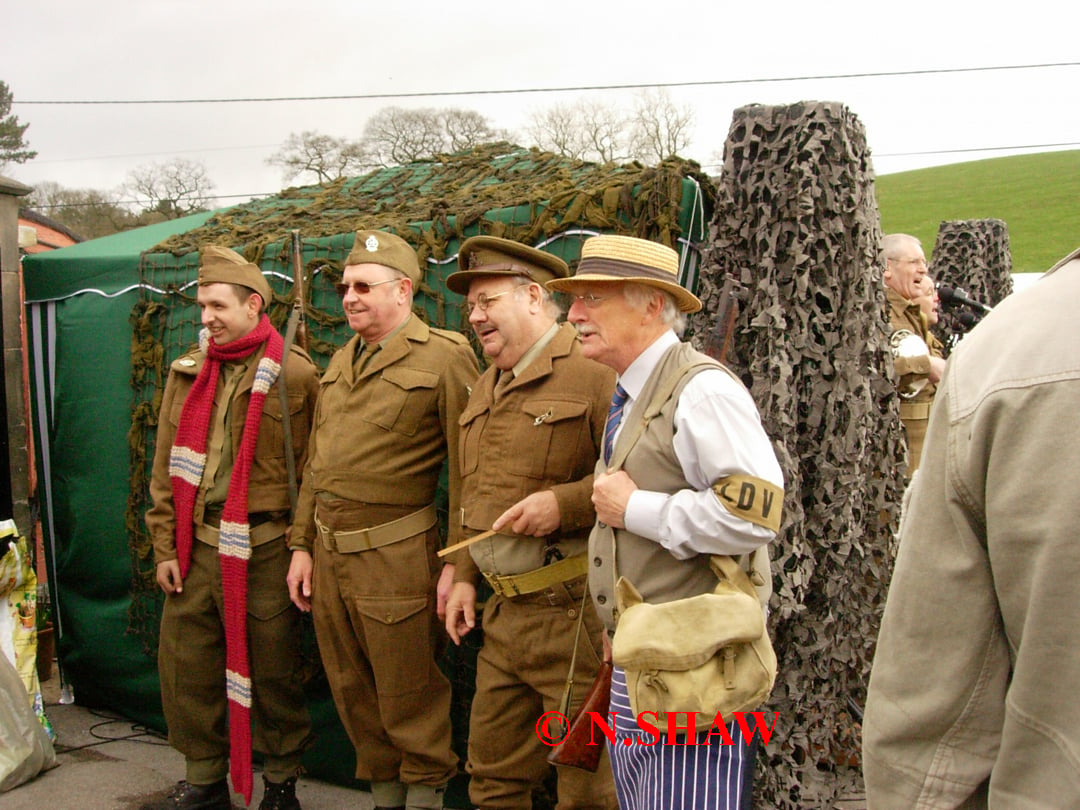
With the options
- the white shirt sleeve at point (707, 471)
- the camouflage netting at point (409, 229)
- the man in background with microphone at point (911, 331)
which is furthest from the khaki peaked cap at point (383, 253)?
the man in background with microphone at point (911, 331)

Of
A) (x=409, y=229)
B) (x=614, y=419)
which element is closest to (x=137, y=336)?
(x=409, y=229)

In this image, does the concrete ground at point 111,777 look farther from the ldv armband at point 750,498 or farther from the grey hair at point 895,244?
the grey hair at point 895,244

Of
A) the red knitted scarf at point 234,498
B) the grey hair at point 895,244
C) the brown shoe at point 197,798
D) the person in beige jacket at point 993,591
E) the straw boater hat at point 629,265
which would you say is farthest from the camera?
the grey hair at point 895,244

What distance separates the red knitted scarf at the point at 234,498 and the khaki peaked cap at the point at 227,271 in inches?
6.2

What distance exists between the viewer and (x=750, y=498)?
2137mm

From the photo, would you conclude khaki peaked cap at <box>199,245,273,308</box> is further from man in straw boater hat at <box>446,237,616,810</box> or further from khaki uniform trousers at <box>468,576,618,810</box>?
khaki uniform trousers at <box>468,576,618,810</box>

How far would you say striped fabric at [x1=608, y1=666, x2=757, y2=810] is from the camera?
2.24 metres

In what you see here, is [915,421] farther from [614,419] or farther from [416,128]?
[416,128]

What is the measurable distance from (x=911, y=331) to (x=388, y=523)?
270 cm

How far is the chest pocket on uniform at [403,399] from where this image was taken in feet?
11.2

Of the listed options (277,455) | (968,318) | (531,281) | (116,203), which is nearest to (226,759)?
(277,455)

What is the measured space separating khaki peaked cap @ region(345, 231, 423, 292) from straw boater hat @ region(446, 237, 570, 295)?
389 mm

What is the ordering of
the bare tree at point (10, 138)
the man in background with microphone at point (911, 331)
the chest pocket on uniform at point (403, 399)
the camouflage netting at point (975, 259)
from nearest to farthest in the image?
the chest pocket on uniform at point (403, 399) → the man in background with microphone at point (911, 331) → the camouflage netting at point (975, 259) → the bare tree at point (10, 138)

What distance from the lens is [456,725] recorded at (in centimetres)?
385
